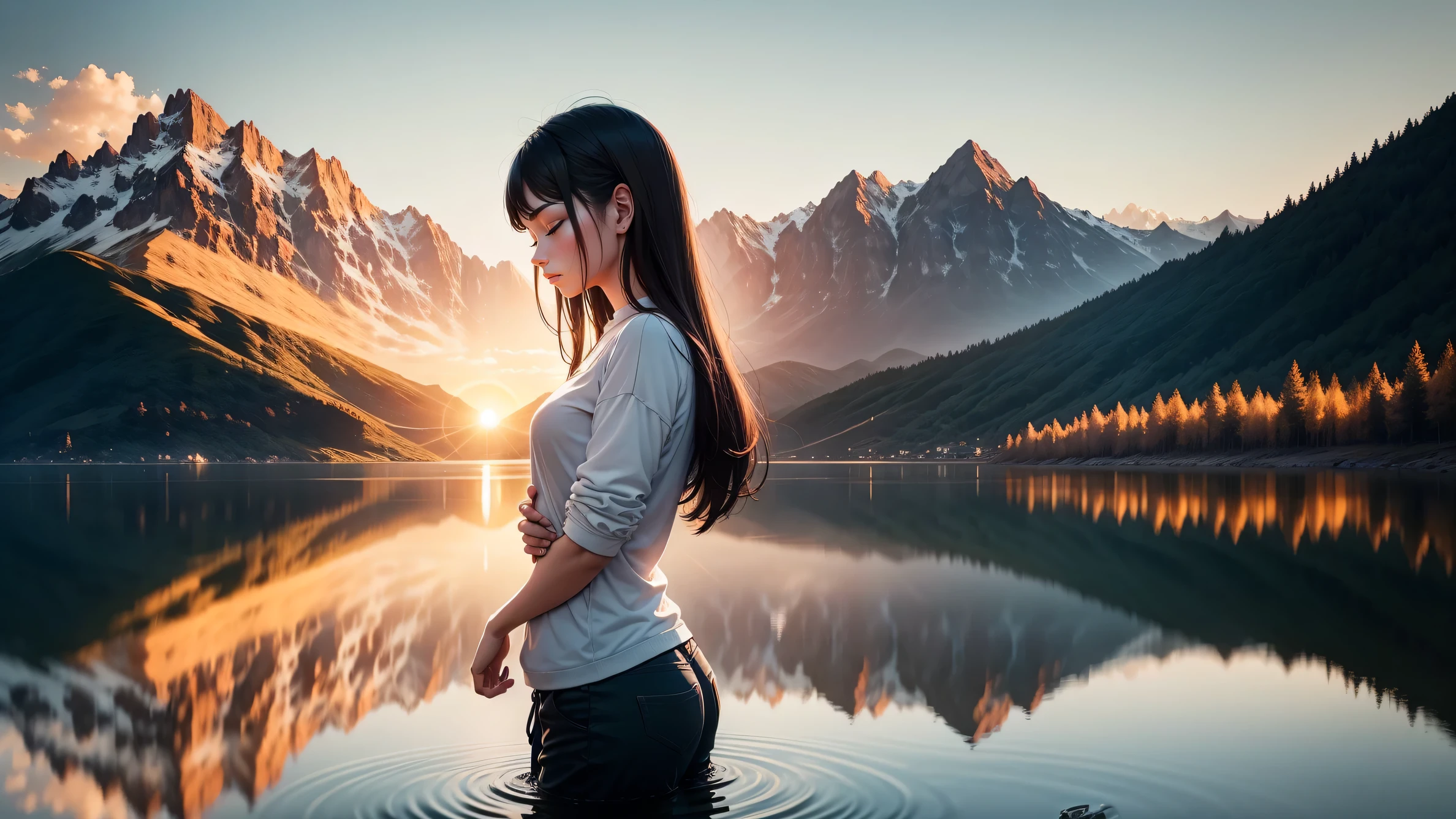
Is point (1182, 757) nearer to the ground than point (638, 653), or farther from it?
nearer to the ground

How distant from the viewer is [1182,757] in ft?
23.4

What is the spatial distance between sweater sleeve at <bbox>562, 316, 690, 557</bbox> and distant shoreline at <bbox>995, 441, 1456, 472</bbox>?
9655cm

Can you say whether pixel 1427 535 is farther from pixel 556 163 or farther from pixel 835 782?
pixel 556 163

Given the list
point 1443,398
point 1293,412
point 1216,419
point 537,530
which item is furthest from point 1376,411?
point 537,530

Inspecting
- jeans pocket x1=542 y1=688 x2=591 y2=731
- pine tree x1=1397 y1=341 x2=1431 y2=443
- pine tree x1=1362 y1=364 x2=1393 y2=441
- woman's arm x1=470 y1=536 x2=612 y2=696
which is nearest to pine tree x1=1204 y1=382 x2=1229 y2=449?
pine tree x1=1362 y1=364 x2=1393 y2=441

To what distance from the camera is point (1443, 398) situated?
95875mm

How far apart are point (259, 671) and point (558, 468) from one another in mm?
8336

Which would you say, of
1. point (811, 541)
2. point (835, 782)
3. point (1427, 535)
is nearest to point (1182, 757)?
point (835, 782)

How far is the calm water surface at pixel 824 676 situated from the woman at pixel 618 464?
424 mm

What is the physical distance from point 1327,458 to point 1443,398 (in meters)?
→ 12.5

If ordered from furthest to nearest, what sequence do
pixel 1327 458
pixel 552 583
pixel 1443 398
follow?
pixel 1327 458, pixel 1443 398, pixel 552 583

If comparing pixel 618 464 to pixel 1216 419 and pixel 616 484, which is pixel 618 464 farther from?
pixel 1216 419

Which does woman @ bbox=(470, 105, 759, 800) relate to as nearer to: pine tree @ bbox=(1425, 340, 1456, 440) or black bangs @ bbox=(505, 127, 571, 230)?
black bangs @ bbox=(505, 127, 571, 230)

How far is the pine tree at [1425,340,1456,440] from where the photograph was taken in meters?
95.4
